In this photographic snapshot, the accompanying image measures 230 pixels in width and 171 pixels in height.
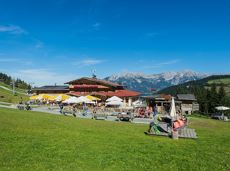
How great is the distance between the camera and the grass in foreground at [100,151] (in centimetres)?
1603

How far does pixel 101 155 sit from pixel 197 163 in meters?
5.35

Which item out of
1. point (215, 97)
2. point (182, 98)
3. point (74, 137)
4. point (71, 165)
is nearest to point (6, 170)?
point (71, 165)

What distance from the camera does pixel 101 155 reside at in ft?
59.0

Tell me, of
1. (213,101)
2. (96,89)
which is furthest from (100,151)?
(213,101)

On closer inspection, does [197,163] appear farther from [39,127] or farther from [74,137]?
[39,127]

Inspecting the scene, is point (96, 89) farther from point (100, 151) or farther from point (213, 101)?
point (100, 151)

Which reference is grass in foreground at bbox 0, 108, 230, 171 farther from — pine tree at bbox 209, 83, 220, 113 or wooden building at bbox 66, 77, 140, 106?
pine tree at bbox 209, 83, 220, 113

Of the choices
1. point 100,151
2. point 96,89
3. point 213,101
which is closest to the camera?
point 100,151

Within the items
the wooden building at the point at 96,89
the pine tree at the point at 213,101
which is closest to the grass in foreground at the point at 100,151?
the wooden building at the point at 96,89

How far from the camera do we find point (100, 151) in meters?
18.9

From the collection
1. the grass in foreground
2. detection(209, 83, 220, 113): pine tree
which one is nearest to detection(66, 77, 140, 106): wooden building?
detection(209, 83, 220, 113): pine tree

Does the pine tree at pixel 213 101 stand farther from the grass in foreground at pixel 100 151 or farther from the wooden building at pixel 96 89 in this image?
the grass in foreground at pixel 100 151

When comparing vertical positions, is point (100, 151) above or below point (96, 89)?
below

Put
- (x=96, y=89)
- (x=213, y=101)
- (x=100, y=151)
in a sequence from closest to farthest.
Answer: (x=100, y=151)
(x=96, y=89)
(x=213, y=101)
